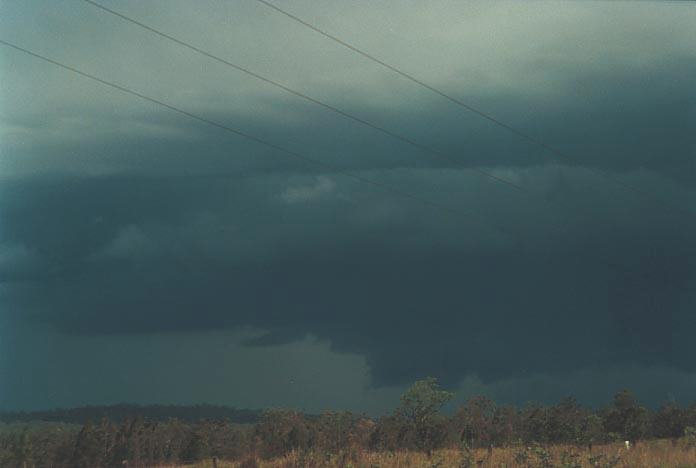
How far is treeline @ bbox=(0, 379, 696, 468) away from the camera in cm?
4438

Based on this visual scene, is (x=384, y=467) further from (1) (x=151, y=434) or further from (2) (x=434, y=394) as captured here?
(1) (x=151, y=434)

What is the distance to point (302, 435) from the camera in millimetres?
47938

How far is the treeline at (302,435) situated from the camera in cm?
4438

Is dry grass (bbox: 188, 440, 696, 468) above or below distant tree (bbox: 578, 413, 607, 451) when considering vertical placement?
below

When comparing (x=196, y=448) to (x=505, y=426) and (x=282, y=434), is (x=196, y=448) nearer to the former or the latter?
(x=282, y=434)

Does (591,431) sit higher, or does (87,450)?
(591,431)

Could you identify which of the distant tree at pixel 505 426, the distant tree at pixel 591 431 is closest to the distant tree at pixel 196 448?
the distant tree at pixel 505 426

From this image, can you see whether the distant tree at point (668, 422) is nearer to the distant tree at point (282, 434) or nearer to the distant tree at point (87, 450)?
the distant tree at point (282, 434)

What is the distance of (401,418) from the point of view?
50.3 meters

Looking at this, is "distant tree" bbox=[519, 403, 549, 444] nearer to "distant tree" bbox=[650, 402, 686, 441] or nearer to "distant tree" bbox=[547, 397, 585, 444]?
"distant tree" bbox=[547, 397, 585, 444]

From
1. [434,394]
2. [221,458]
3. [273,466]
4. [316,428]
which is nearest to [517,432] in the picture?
[434,394]

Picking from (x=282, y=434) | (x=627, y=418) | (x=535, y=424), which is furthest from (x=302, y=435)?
(x=627, y=418)

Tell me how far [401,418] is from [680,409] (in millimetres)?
39322

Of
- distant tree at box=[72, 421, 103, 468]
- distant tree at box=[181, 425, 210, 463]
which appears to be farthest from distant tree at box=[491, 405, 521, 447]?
distant tree at box=[72, 421, 103, 468]
